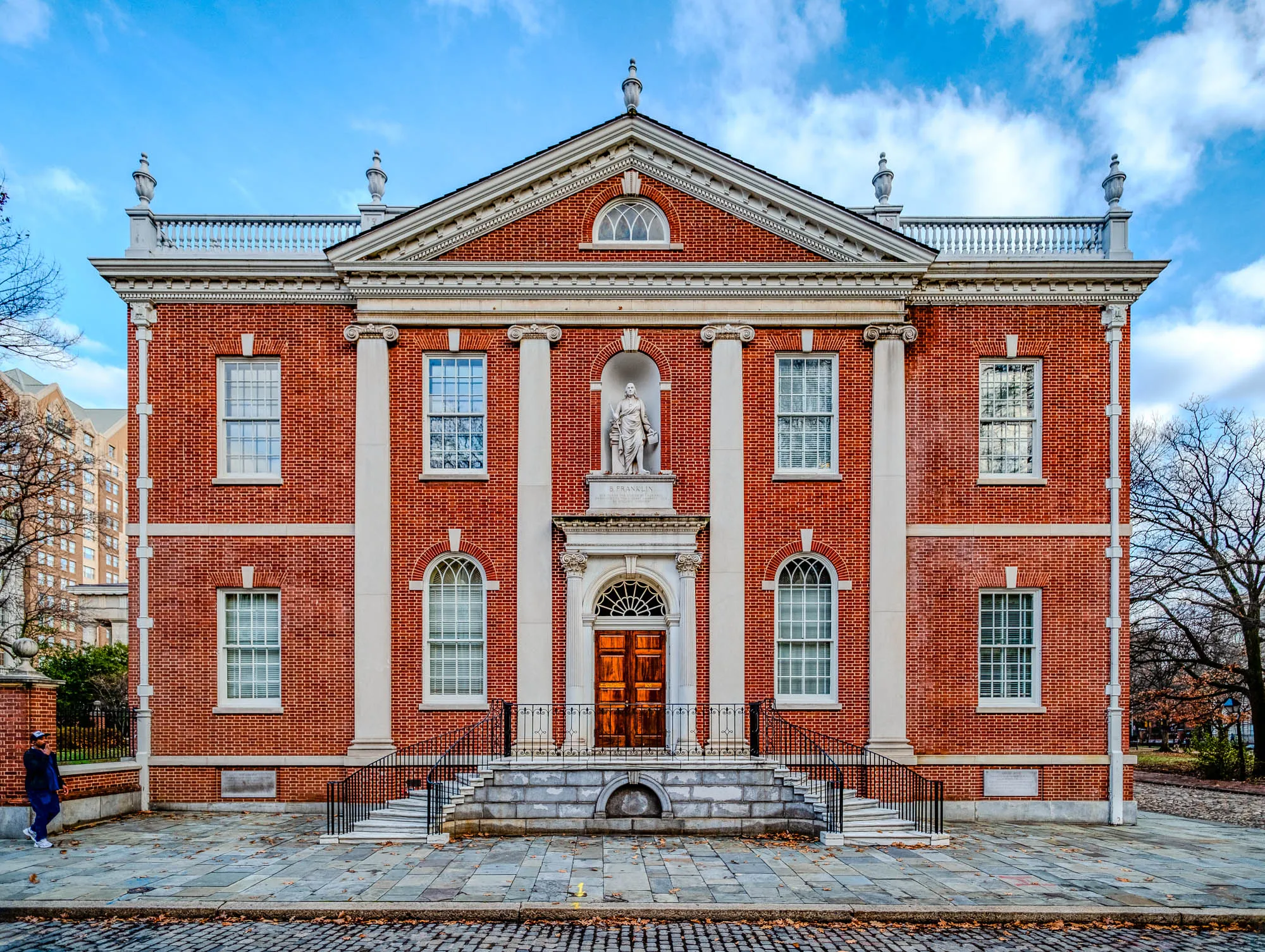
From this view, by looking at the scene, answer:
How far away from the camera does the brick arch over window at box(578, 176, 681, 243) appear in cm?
1609

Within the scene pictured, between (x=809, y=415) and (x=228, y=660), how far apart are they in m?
13.2

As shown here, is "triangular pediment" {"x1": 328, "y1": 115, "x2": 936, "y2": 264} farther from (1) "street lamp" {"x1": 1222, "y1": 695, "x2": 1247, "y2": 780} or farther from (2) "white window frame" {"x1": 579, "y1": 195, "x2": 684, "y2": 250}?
(1) "street lamp" {"x1": 1222, "y1": 695, "x2": 1247, "y2": 780}

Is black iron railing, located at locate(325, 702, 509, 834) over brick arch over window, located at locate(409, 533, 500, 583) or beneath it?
beneath

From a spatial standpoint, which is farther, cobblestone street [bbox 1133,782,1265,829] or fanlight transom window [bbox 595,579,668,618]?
cobblestone street [bbox 1133,782,1265,829]

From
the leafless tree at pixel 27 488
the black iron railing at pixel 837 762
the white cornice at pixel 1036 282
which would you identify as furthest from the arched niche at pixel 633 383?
the leafless tree at pixel 27 488

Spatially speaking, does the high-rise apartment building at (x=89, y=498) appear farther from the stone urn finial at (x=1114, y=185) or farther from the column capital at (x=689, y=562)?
the stone urn finial at (x=1114, y=185)

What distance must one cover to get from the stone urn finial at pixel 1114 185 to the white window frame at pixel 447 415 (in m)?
14.0

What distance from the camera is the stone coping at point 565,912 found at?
9.36 metres

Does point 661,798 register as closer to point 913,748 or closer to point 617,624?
point 617,624

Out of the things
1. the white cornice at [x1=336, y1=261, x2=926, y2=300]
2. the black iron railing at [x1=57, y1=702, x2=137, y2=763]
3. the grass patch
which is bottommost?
the grass patch

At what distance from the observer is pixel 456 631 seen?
1570 centimetres

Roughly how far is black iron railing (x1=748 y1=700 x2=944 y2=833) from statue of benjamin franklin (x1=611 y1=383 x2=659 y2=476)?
5.36m

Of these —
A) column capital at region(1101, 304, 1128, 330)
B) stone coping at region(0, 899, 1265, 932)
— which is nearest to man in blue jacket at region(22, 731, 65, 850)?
stone coping at region(0, 899, 1265, 932)

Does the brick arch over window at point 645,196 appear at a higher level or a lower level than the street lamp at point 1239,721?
higher
